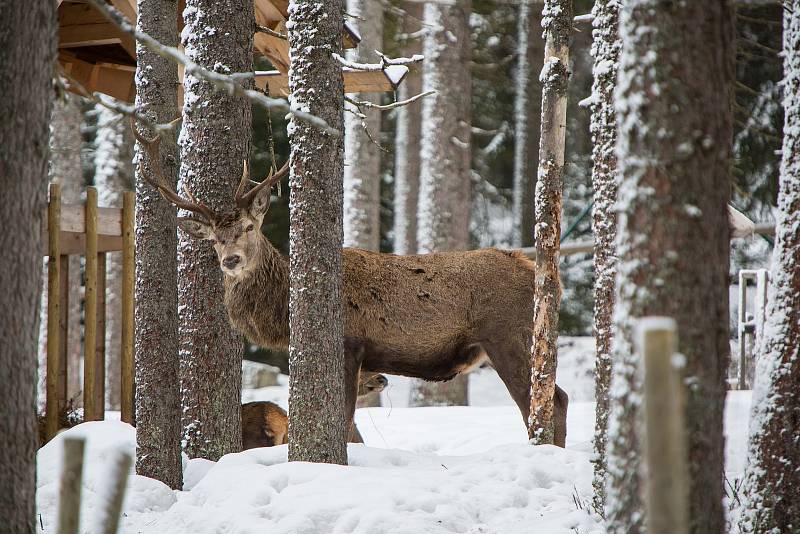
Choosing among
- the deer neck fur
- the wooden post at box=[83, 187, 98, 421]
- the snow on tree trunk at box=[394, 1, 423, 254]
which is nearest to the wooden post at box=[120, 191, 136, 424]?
the wooden post at box=[83, 187, 98, 421]

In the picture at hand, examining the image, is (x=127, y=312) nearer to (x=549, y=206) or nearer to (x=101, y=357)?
(x=101, y=357)

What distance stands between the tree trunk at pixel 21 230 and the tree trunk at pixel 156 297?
98.3 inches

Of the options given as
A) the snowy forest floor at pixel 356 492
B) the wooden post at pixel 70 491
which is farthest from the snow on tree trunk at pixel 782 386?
the wooden post at pixel 70 491

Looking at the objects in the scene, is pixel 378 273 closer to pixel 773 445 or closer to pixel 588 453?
pixel 588 453

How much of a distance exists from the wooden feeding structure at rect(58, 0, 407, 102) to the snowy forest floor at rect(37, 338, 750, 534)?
3.60m

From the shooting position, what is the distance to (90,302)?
25.3 ft

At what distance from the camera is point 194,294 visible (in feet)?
20.8

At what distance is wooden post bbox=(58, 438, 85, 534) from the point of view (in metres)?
2.58

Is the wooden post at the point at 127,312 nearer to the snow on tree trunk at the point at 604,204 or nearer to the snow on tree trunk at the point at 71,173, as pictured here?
the snow on tree trunk at the point at 604,204

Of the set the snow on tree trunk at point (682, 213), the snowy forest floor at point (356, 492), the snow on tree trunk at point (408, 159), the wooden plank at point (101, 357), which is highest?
the snow on tree trunk at point (408, 159)

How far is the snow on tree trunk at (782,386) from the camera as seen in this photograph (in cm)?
391

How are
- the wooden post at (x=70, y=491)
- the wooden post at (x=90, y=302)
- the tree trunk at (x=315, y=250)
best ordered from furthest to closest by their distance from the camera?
1. the wooden post at (x=90, y=302)
2. the tree trunk at (x=315, y=250)
3. the wooden post at (x=70, y=491)

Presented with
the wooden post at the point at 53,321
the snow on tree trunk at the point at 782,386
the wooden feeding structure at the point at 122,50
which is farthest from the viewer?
the wooden feeding structure at the point at 122,50

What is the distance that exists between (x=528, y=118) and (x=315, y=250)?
12.0m
